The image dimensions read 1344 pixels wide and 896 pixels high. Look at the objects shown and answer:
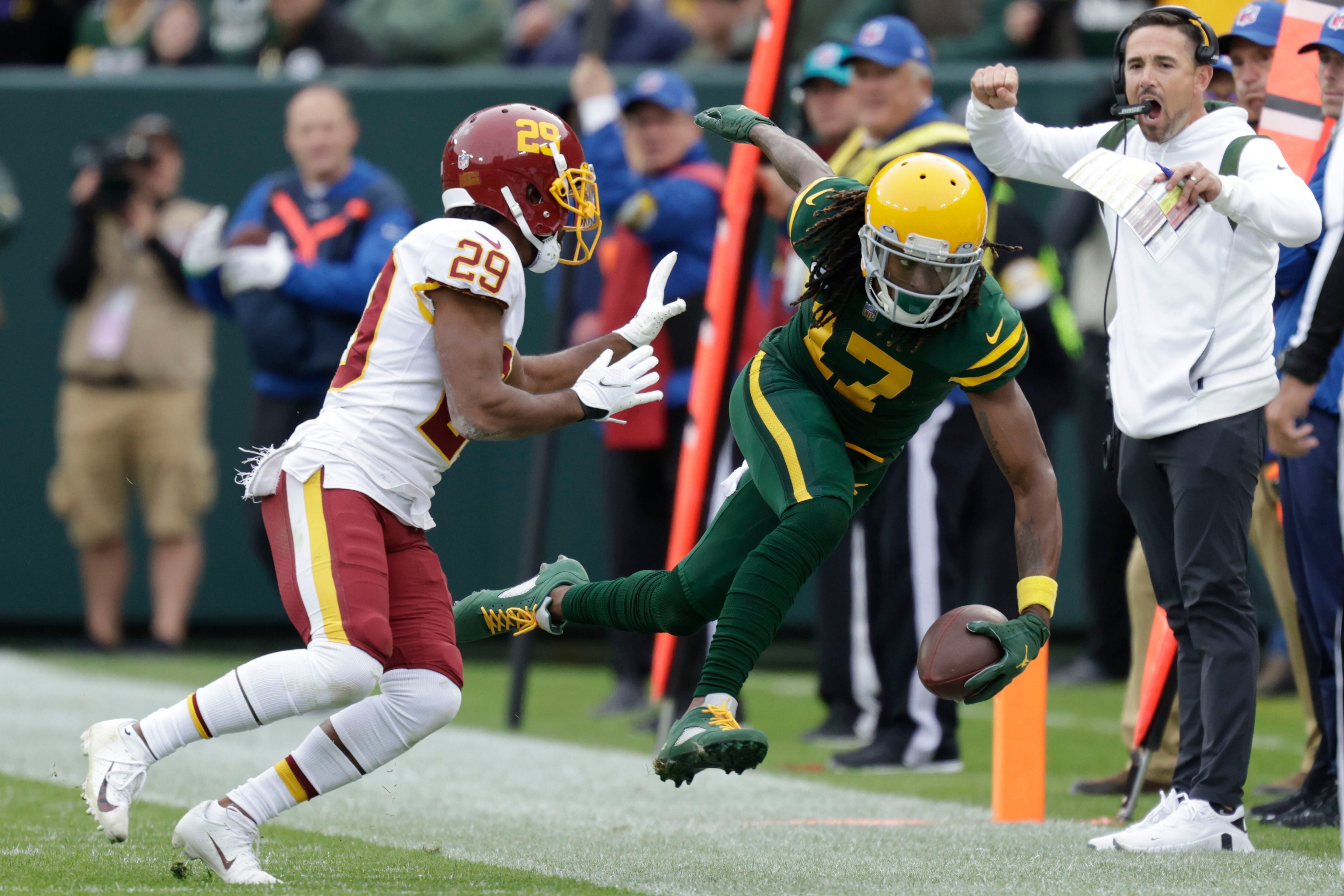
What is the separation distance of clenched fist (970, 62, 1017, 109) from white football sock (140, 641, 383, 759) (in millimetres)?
2100

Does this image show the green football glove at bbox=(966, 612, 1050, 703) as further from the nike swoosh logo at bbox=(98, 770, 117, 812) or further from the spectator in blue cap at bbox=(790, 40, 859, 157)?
the spectator in blue cap at bbox=(790, 40, 859, 157)

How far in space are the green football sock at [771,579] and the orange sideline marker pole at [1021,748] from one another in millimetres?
1040

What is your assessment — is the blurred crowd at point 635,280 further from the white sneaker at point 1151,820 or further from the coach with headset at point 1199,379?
the white sneaker at point 1151,820

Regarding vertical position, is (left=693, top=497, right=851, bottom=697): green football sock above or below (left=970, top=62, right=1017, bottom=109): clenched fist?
below

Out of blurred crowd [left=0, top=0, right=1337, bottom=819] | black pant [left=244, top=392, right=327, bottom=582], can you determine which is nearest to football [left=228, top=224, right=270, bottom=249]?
blurred crowd [left=0, top=0, right=1337, bottom=819]

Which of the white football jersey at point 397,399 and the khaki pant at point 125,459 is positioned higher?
the white football jersey at point 397,399

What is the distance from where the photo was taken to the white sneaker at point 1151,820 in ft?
14.3

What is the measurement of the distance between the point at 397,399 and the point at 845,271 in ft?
3.44

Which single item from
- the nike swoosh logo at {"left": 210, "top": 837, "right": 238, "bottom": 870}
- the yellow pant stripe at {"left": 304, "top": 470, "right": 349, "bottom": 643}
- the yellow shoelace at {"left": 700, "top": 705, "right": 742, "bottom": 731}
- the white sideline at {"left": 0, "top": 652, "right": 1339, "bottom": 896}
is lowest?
the white sideline at {"left": 0, "top": 652, "right": 1339, "bottom": 896}

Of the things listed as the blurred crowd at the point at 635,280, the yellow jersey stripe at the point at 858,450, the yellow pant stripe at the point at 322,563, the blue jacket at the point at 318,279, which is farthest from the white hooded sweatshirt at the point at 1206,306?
the blue jacket at the point at 318,279

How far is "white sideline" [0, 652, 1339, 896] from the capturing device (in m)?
3.96

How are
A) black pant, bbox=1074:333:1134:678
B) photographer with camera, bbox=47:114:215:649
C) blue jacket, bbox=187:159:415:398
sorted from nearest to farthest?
1. blue jacket, bbox=187:159:415:398
2. black pant, bbox=1074:333:1134:678
3. photographer with camera, bbox=47:114:215:649

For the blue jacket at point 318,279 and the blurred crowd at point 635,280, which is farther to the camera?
the blue jacket at point 318,279

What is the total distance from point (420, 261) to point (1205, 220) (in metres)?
1.89
